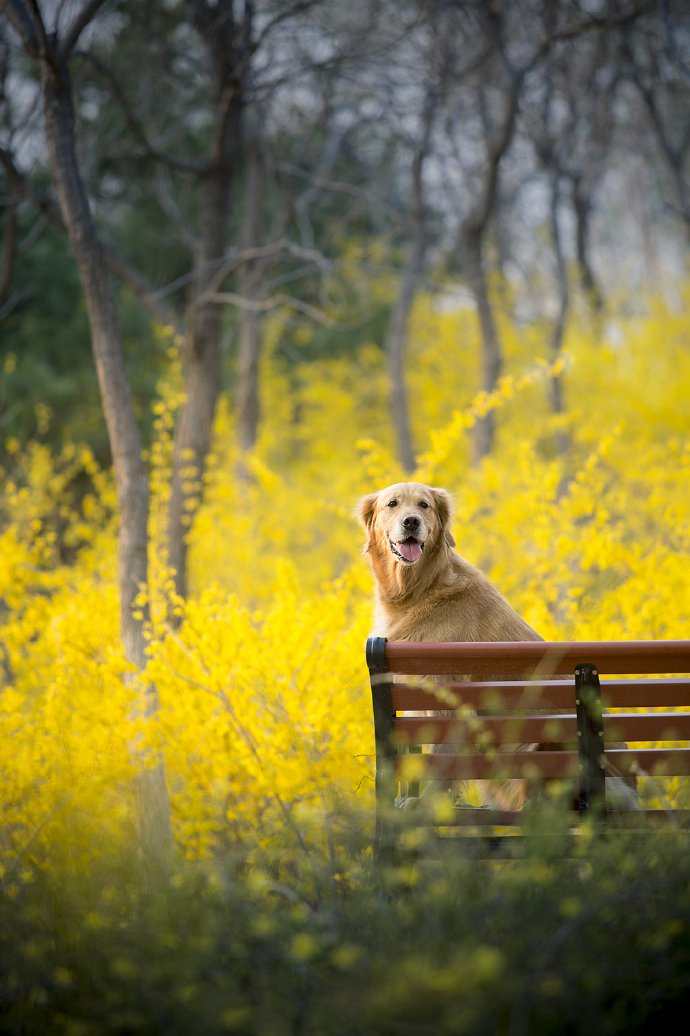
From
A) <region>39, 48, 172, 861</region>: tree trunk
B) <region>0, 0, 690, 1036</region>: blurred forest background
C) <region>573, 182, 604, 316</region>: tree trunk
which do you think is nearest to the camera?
<region>0, 0, 690, 1036</region>: blurred forest background

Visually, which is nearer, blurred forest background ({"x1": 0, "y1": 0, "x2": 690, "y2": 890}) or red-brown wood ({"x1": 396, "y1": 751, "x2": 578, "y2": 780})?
red-brown wood ({"x1": 396, "y1": 751, "x2": 578, "y2": 780})

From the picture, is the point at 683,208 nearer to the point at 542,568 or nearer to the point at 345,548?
the point at 345,548

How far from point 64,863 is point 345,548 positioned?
23.6 ft

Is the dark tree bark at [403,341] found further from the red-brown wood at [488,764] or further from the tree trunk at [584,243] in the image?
the red-brown wood at [488,764]

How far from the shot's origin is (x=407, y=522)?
13.3 feet

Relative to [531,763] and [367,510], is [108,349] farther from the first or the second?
[531,763]

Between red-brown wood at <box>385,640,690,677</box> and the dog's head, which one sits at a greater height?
the dog's head

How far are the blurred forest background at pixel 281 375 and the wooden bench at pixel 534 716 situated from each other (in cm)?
35

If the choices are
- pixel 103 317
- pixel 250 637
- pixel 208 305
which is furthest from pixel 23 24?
pixel 250 637

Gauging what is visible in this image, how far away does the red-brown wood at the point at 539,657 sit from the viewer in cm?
300

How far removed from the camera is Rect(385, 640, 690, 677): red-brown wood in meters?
3.00

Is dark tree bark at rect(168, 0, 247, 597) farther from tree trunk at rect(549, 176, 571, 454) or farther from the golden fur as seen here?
tree trunk at rect(549, 176, 571, 454)

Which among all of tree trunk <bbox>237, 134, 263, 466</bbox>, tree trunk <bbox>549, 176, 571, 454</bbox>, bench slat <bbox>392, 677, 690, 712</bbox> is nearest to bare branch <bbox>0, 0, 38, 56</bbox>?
bench slat <bbox>392, 677, 690, 712</bbox>

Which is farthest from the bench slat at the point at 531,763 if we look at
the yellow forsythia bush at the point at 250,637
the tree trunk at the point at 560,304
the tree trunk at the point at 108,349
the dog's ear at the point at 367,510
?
the tree trunk at the point at 560,304
